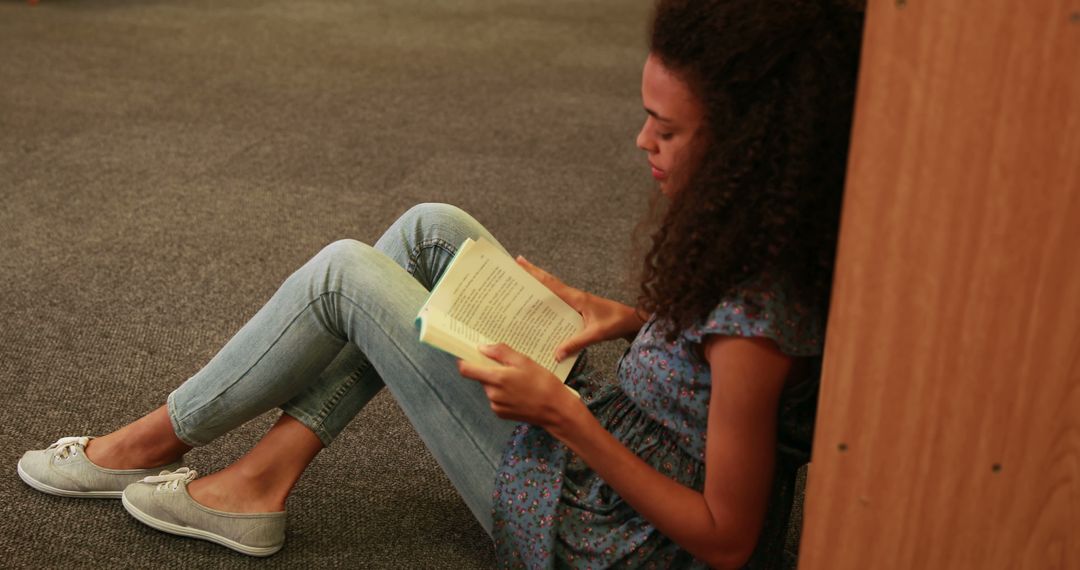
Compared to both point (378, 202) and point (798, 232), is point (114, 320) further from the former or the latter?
point (798, 232)

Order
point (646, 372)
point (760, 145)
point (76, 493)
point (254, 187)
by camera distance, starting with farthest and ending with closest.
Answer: point (254, 187)
point (76, 493)
point (646, 372)
point (760, 145)

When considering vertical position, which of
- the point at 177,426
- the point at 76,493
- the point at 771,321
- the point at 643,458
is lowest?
the point at 76,493

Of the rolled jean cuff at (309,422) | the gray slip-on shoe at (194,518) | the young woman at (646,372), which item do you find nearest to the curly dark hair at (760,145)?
the young woman at (646,372)

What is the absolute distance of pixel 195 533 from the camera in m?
1.40

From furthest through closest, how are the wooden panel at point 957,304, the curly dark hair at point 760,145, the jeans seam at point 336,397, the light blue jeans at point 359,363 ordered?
the jeans seam at point 336,397 → the light blue jeans at point 359,363 → the curly dark hair at point 760,145 → the wooden panel at point 957,304

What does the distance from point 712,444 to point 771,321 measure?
0.43ft

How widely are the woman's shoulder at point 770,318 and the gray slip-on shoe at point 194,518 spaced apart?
0.68 metres

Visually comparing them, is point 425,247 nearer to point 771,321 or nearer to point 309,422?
point 309,422

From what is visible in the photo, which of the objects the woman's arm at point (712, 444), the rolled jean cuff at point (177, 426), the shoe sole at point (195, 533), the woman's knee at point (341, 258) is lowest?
the shoe sole at point (195, 533)

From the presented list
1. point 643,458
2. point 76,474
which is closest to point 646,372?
point 643,458

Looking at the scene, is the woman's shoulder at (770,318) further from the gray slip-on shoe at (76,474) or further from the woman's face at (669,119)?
the gray slip-on shoe at (76,474)

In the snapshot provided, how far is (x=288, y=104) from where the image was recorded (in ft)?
11.1

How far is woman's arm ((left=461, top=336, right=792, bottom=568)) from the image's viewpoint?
3.19 ft

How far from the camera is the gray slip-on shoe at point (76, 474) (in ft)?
4.75
